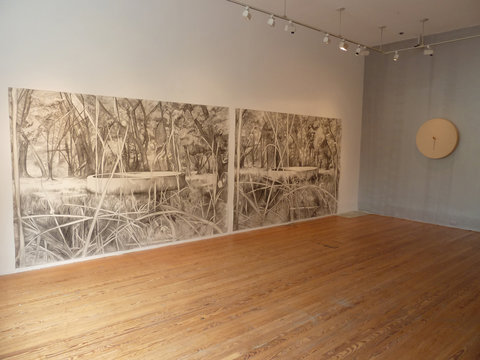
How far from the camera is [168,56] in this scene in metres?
4.88

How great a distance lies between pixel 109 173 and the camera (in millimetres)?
4512

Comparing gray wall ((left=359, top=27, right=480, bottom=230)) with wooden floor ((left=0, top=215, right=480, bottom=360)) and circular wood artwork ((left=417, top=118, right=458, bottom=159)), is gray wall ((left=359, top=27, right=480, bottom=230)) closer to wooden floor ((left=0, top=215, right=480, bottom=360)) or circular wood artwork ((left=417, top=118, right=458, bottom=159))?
circular wood artwork ((left=417, top=118, right=458, bottom=159))

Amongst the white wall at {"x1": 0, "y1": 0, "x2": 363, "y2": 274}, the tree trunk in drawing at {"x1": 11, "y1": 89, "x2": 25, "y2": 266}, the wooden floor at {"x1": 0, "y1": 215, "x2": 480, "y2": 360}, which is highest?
the white wall at {"x1": 0, "y1": 0, "x2": 363, "y2": 274}

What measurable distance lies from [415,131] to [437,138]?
0.55 meters

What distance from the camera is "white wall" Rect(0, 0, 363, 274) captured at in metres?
3.85

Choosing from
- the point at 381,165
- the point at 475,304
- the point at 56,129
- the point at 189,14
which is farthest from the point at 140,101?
the point at 381,165

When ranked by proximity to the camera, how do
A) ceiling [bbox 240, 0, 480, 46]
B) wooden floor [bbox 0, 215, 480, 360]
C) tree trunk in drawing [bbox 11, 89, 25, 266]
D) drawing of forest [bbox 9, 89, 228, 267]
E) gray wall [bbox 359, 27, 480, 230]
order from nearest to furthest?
wooden floor [bbox 0, 215, 480, 360] < tree trunk in drawing [bbox 11, 89, 25, 266] < drawing of forest [bbox 9, 89, 228, 267] < ceiling [bbox 240, 0, 480, 46] < gray wall [bbox 359, 27, 480, 230]

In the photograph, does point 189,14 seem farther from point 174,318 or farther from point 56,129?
point 174,318

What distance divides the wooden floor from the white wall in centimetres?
129

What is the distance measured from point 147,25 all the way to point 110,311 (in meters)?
3.65

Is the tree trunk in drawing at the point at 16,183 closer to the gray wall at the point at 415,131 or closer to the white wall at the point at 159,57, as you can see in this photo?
the white wall at the point at 159,57

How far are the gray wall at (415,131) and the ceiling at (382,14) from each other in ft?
1.91

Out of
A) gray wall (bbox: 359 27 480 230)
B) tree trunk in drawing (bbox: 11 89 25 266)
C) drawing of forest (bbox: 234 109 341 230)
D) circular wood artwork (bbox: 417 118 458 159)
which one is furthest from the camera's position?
circular wood artwork (bbox: 417 118 458 159)

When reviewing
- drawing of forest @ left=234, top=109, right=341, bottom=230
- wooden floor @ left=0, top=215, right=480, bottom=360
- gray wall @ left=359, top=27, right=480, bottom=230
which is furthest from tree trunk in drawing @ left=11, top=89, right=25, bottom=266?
gray wall @ left=359, top=27, right=480, bottom=230
